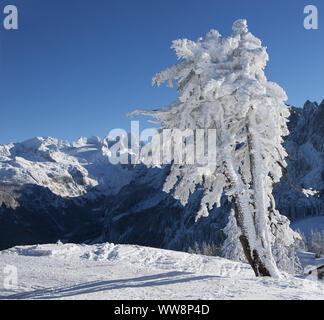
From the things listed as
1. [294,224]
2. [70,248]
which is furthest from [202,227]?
[70,248]

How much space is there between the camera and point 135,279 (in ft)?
35.0

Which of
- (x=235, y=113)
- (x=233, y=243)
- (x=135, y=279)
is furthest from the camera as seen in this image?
(x=233, y=243)

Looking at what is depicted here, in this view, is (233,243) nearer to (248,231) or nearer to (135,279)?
(248,231)

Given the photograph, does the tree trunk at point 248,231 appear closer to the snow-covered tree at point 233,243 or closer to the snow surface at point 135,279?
the snow surface at point 135,279

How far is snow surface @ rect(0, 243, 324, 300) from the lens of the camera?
875 centimetres

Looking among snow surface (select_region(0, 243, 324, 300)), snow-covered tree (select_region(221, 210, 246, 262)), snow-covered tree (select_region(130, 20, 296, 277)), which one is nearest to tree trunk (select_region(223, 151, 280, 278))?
snow-covered tree (select_region(130, 20, 296, 277))

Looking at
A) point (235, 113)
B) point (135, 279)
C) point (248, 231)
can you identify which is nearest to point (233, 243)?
point (248, 231)

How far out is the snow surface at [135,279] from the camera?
875cm

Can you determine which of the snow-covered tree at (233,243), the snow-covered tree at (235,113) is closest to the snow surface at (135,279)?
the snow-covered tree at (233,243)

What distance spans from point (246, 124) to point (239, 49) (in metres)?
2.71

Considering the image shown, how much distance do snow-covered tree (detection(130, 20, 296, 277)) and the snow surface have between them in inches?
69.5

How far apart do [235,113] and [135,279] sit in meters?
6.66

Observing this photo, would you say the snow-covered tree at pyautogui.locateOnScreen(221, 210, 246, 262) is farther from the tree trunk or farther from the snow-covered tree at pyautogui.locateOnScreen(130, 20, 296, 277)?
the tree trunk
